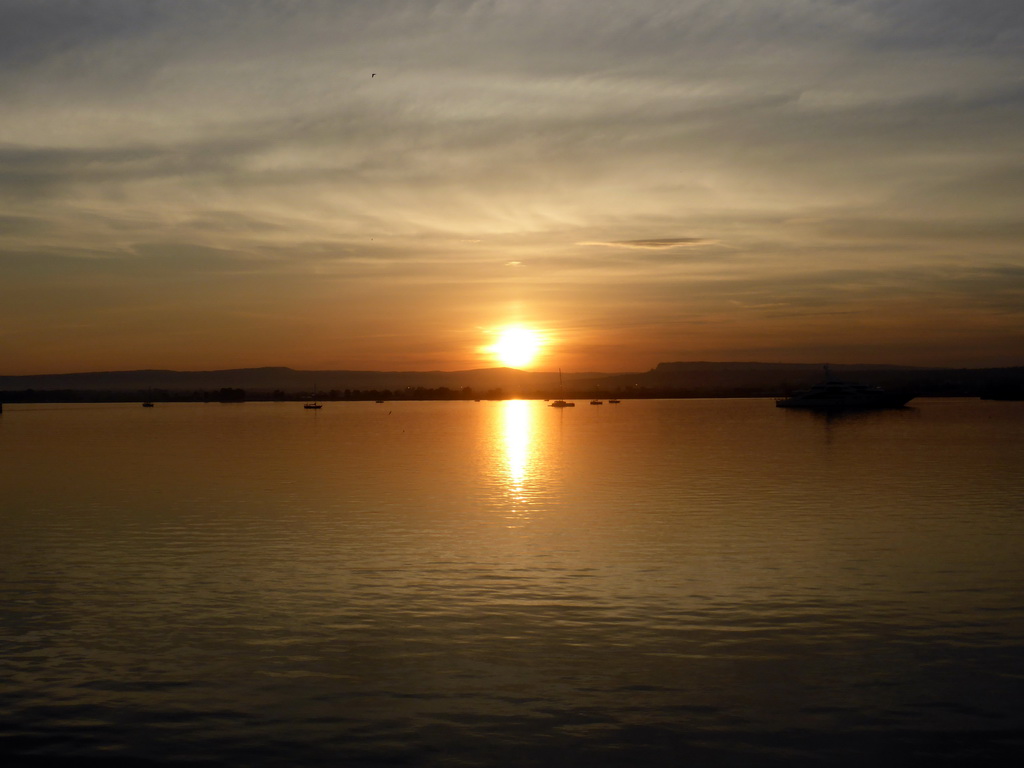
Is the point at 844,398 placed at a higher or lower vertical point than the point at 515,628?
higher

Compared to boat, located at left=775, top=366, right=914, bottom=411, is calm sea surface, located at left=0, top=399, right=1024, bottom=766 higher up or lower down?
lower down

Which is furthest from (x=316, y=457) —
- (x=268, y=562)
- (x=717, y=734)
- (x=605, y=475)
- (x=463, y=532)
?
(x=717, y=734)

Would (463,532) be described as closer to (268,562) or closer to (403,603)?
(268,562)

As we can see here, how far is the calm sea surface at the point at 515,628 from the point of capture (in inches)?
481

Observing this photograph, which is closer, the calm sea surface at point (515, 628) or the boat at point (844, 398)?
the calm sea surface at point (515, 628)

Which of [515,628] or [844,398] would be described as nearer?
[515,628]

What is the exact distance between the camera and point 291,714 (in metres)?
13.1

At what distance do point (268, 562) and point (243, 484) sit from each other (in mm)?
20858

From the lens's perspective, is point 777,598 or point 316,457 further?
point 316,457

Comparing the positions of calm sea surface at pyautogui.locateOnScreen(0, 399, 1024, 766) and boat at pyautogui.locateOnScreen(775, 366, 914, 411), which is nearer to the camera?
calm sea surface at pyautogui.locateOnScreen(0, 399, 1024, 766)

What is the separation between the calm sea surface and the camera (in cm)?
1222

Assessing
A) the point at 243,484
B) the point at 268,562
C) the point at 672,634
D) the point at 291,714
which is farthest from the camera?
the point at 243,484

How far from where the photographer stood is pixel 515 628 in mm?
17656

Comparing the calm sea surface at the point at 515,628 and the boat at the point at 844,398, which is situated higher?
the boat at the point at 844,398
